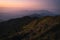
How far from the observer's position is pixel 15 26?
1.77m

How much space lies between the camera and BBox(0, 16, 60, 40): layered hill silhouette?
1515mm

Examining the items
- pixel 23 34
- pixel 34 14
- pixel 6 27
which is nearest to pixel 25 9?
pixel 34 14

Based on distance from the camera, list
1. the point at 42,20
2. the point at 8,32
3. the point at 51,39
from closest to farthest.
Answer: the point at 51,39
the point at 8,32
the point at 42,20

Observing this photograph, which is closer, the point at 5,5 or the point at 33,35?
the point at 33,35

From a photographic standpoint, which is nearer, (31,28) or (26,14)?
(31,28)

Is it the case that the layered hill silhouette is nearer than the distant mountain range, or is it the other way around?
the layered hill silhouette

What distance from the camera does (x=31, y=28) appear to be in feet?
5.58

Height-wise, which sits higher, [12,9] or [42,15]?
[12,9]

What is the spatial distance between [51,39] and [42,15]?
644mm

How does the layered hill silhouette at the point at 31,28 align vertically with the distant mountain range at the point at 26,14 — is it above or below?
below

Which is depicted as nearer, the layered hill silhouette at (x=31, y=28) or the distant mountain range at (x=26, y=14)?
the layered hill silhouette at (x=31, y=28)

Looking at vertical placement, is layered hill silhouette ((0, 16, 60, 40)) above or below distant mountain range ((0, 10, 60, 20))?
below

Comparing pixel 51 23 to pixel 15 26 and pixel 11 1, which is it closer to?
pixel 15 26

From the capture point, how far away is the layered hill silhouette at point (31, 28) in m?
1.51
